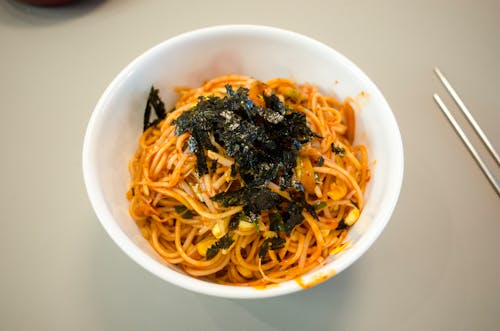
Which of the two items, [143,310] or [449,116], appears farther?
[449,116]

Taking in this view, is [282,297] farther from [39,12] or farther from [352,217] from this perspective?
[39,12]

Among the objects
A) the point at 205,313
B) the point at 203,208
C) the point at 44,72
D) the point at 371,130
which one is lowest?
the point at 205,313

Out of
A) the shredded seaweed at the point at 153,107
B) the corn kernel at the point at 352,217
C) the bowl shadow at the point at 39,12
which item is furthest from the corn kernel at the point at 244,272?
the bowl shadow at the point at 39,12

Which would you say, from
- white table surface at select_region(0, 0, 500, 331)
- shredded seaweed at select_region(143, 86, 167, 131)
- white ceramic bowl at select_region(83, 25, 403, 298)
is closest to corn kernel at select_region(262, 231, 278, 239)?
white ceramic bowl at select_region(83, 25, 403, 298)

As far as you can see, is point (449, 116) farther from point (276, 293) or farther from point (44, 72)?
point (44, 72)

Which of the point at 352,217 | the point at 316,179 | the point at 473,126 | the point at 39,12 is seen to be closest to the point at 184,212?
the point at 316,179

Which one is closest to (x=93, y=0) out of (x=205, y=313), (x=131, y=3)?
(x=131, y=3)
